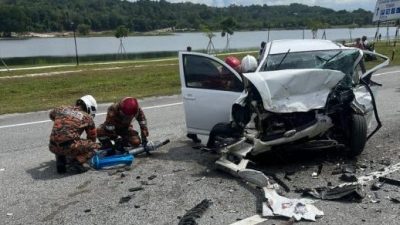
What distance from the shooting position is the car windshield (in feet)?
22.4

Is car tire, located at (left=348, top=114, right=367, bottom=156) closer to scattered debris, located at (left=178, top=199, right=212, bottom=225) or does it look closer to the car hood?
the car hood

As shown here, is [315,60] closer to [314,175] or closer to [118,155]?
[314,175]

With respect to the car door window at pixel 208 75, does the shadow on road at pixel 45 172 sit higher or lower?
lower

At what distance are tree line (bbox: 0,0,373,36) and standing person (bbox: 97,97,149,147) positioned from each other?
76565mm

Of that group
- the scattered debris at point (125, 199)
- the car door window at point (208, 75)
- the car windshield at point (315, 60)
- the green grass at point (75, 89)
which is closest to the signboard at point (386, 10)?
the green grass at point (75, 89)

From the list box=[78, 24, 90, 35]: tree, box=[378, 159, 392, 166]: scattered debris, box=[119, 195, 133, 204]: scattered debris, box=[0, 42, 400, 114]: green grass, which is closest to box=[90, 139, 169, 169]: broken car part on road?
box=[119, 195, 133, 204]: scattered debris

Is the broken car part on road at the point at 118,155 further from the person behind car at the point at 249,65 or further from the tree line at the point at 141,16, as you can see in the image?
the tree line at the point at 141,16

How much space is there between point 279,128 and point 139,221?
2289mm

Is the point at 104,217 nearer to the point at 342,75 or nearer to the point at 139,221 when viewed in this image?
the point at 139,221

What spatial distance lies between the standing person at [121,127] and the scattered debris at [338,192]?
9.16 feet

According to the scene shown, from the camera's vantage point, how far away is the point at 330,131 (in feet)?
21.2

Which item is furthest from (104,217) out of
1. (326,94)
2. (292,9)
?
(292,9)

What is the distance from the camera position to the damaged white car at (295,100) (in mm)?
6043

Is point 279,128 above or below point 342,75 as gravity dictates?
below
